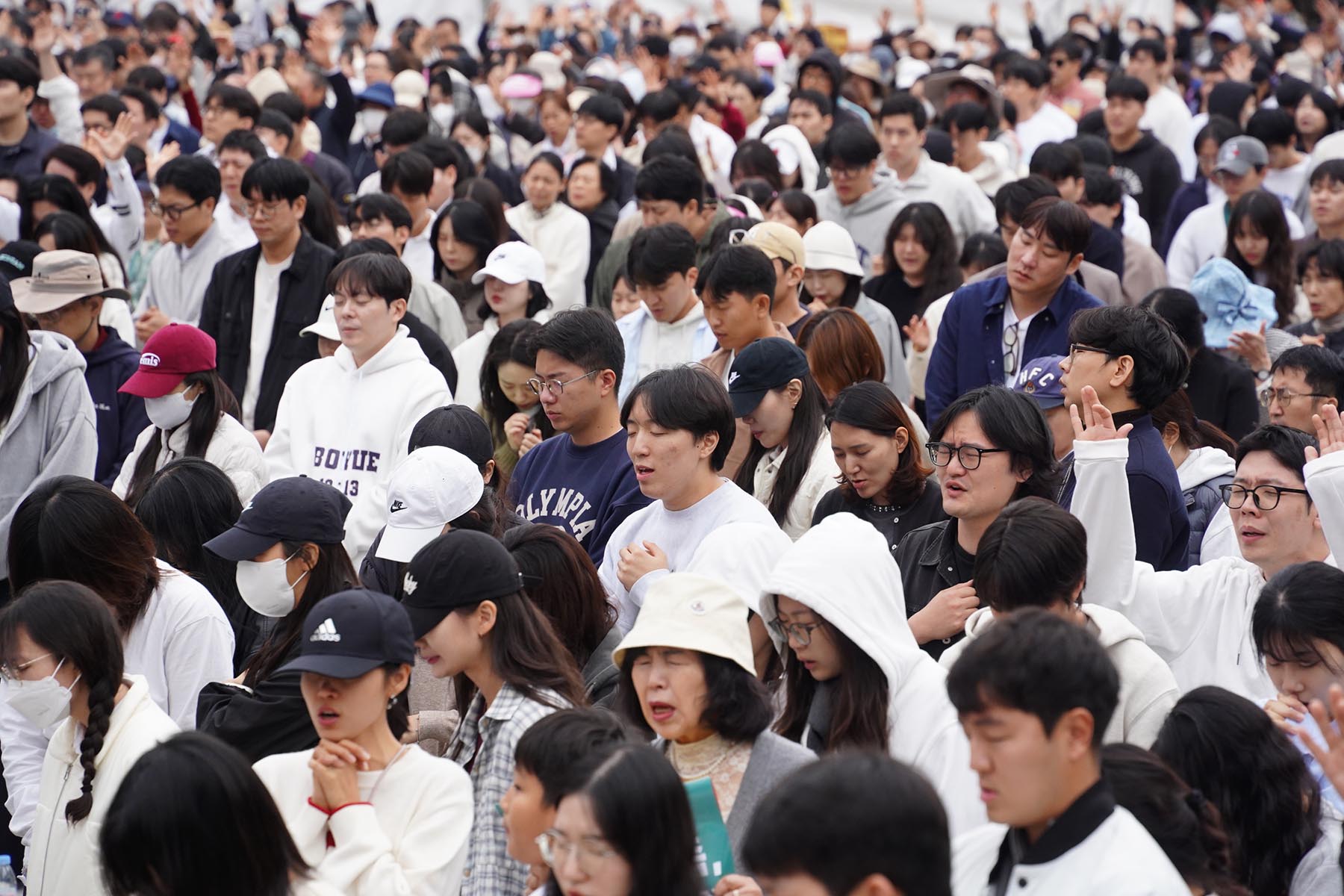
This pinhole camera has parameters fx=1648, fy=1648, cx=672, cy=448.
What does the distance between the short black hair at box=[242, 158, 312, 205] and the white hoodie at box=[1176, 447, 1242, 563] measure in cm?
416

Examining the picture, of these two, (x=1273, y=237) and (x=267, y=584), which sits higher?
(x=1273, y=237)

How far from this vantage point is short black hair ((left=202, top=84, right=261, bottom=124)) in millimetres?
10867

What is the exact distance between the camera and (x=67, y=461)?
567 centimetres

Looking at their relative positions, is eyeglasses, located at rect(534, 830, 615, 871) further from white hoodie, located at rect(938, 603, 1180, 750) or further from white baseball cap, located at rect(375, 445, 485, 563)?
white baseball cap, located at rect(375, 445, 485, 563)

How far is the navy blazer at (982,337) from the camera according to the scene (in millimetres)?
6281

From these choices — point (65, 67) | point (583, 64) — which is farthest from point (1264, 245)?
point (583, 64)

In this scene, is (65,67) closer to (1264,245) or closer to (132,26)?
(132,26)

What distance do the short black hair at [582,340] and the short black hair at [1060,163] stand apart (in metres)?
4.13

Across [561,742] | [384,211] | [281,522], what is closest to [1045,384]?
[281,522]

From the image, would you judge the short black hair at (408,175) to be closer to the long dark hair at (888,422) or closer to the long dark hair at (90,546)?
the long dark hair at (888,422)

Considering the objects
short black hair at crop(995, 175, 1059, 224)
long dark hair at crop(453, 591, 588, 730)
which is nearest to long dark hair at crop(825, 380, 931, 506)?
long dark hair at crop(453, 591, 588, 730)

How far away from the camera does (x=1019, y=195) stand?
293 inches

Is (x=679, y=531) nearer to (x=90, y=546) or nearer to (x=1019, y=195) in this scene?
(x=90, y=546)

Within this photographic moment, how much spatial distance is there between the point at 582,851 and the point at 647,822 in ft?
0.39
